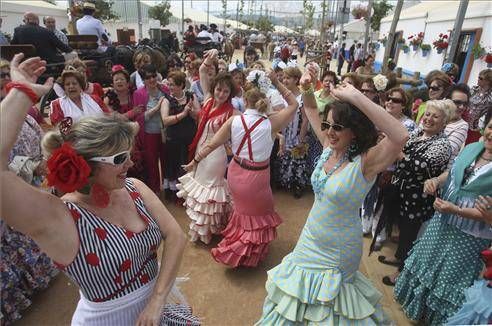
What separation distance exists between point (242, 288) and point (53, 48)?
22.9ft

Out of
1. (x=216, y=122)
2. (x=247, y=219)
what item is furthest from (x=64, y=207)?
(x=216, y=122)

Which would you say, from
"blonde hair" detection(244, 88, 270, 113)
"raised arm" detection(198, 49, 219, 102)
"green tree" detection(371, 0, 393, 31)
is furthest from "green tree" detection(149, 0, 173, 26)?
"blonde hair" detection(244, 88, 270, 113)

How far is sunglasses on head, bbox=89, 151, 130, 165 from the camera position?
1.49 metres

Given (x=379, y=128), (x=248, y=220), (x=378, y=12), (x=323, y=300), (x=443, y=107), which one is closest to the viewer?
(x=379, y=128)

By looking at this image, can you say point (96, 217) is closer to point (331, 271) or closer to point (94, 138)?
point (94, 138)

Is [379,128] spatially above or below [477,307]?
above

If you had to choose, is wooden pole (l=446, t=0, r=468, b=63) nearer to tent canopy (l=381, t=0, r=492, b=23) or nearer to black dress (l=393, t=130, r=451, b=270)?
tent canopy (l=381, t=0, r=492, b=23)

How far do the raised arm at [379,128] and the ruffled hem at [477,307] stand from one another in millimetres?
1013

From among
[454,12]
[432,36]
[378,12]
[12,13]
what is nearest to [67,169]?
[454,12]

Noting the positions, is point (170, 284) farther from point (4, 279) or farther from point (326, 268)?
point (4, 279)

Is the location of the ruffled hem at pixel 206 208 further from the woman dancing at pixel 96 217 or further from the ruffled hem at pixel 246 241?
the woman dancing at pixel 96 217

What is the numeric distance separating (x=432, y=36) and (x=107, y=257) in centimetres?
1497

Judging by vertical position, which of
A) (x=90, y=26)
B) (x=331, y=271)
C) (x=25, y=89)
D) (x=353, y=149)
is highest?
(x=90, y=26)

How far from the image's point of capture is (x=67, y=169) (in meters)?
1.35
